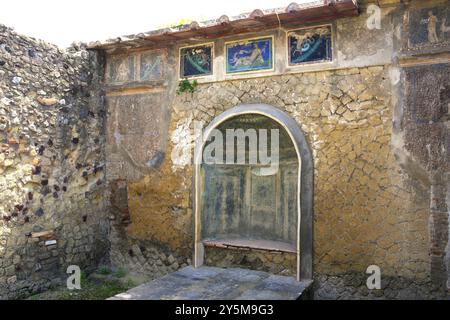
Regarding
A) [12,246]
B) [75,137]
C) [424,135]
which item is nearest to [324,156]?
[424,135]

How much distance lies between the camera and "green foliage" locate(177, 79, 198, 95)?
5238 millimetres

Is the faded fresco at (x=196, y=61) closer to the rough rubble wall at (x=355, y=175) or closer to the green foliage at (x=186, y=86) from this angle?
the green foliage at (x=186, y=86)

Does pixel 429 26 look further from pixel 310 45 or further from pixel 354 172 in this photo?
pixel 354 172

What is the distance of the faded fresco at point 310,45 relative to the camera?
4.43 m

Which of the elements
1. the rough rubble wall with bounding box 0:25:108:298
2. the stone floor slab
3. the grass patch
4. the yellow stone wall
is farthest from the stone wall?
the rough rubble wall with bounding box 0:25:108:298

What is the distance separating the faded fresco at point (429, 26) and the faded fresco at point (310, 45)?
0.84 metres

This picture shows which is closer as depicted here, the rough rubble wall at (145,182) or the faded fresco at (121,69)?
the rough rubble wall at (145,182)

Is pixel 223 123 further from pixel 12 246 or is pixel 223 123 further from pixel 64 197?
pixel 12 246

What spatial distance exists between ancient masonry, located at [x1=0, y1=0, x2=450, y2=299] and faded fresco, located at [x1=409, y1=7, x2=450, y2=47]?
14 millimetres

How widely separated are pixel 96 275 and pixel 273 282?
2.66 m

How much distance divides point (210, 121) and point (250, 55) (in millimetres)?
966

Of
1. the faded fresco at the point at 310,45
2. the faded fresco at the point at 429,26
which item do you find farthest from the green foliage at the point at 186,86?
the faded fresco at the point at 429,26

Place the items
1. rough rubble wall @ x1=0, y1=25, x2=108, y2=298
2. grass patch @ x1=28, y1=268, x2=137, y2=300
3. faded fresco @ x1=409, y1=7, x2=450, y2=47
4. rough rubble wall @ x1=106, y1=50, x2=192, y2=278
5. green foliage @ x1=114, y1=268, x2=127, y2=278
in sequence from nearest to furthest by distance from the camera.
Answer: faded fresco @ x1=409, y1=7, x2=450, y2=47, rough rubble wall @ x1=0, y1=25, x2=108, y2=298, grass patch @ x1=28, y1=268, x2=137, y2=300, rough rubble wall @ x1=106, y1=50, x2=192, y2=278, green foliage @ x1=114, y1=268, x2=127, y2=278

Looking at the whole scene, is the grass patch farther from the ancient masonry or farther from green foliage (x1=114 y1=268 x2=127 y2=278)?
the ancient masonry
